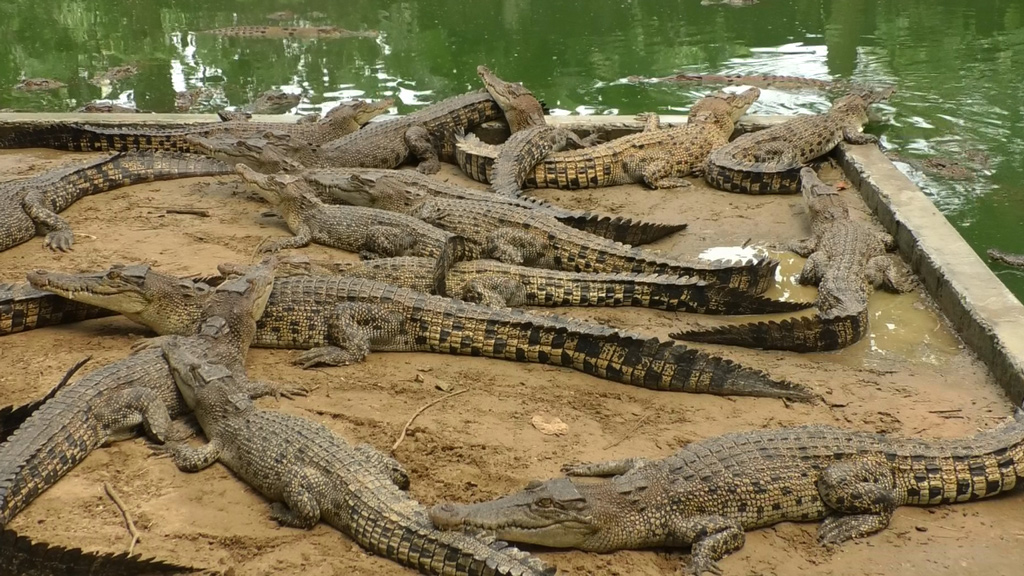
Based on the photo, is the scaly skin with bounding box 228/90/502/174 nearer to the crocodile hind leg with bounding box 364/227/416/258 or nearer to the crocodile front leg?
the crocodile front leg

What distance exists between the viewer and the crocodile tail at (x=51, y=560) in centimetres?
315

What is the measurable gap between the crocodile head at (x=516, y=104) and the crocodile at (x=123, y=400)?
4426 mm

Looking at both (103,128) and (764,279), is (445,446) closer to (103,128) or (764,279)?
(764,279)

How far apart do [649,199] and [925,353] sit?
3.22m

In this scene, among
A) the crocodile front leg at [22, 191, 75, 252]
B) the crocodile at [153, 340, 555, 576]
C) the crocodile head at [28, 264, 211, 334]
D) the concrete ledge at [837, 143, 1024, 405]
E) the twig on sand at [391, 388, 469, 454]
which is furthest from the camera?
the crocodile front leg at [22, 191, 75, 252]

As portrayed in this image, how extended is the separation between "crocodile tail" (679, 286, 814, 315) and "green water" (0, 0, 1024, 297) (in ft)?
9.35

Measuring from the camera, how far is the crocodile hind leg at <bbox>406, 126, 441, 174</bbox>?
879cm

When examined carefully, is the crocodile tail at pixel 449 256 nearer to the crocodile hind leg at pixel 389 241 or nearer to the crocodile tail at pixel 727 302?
the crocodile hind leg at pixel 389 241

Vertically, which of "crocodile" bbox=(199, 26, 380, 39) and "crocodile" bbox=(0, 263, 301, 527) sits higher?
"crocodile" bbox=(199, 26, 380, 39)

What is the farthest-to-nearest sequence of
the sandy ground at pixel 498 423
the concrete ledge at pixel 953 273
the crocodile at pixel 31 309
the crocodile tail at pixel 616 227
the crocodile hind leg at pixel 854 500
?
the crocodile tail at pixel 616 227 < the crocodile at pixel 31 309 < the concrete ledge at pixel 953 273 < the crocodile hind leg at pixel 854 500 < the sandy ground at pixel 498 423

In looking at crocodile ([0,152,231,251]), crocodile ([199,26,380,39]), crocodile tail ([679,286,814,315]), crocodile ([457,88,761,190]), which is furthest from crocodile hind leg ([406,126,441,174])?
crocodile ([199,26,380,39])

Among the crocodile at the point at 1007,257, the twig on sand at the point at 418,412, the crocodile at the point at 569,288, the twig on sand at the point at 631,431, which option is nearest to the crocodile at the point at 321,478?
the twig on sand at the point at 418,412

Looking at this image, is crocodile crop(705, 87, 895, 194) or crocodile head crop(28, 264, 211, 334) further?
crocodile crop(705, 87, 895, 194)

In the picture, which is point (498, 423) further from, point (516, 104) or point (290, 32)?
point (290, 32)
